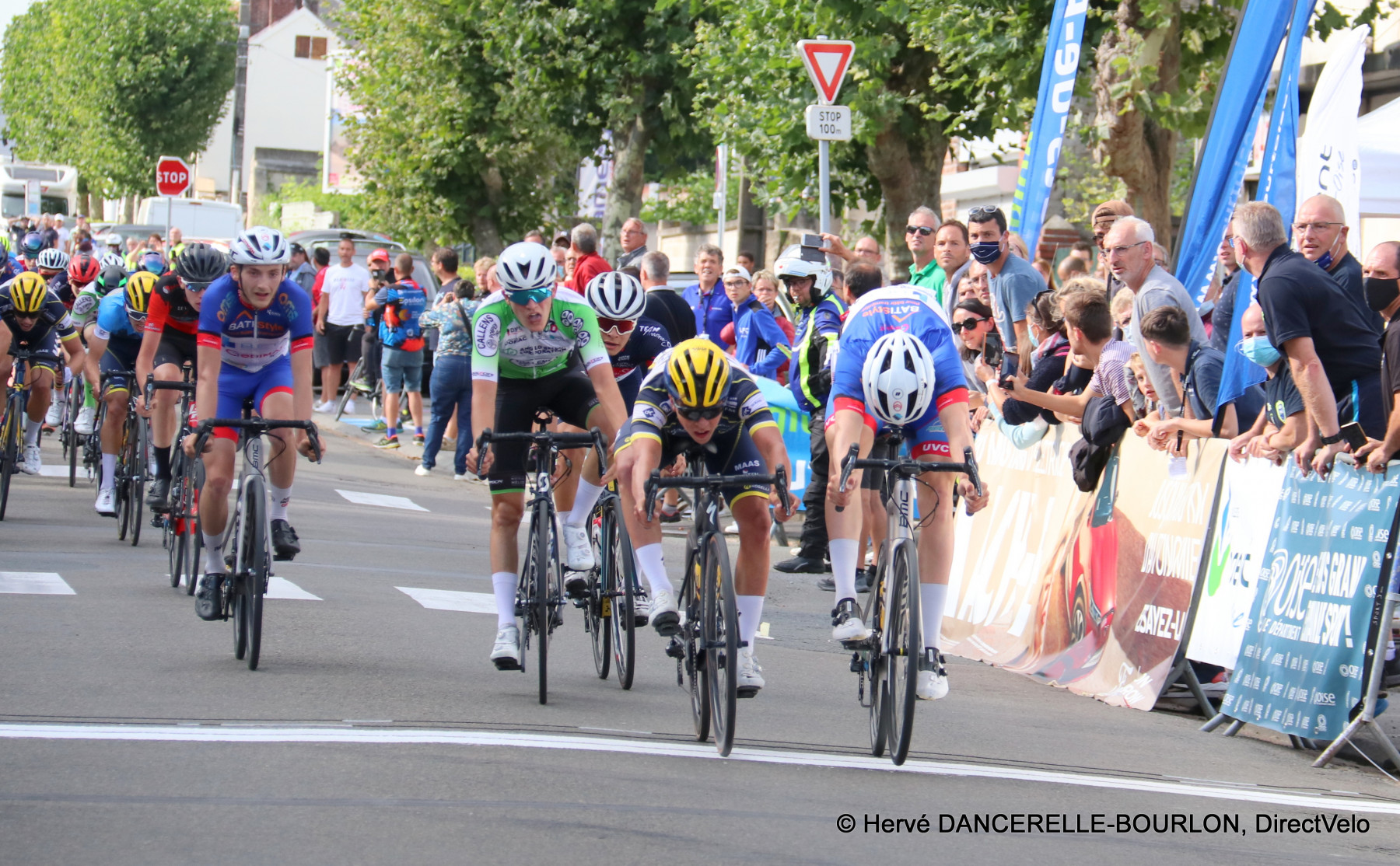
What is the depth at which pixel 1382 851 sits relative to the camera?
6082mm

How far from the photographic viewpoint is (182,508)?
428 inches

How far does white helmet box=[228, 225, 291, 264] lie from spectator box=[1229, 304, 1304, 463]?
4.73 m

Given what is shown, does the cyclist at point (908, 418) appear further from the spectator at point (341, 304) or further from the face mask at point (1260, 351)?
the spectator at point (341, 304)

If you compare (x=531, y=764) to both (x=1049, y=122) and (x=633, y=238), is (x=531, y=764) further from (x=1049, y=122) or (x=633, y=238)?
(x=633, y=238)

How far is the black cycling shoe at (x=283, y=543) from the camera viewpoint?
8.78 meters

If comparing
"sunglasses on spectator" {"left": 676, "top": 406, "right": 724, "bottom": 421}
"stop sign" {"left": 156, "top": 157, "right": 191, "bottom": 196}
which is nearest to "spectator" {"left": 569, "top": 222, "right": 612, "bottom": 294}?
"sunglasses on spectator" {"left": 676, "top": 406, "right": 724, "bottom": 421}

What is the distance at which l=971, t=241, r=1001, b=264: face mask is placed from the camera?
11406 mm

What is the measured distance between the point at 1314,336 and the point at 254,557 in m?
4.98

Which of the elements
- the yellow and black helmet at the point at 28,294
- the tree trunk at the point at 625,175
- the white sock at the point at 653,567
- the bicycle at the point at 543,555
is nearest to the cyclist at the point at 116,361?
the yellow and black helmet at the point at 28,294

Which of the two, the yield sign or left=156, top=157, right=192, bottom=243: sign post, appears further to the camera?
left=156, top=157, right=192, bottom=243: sign post

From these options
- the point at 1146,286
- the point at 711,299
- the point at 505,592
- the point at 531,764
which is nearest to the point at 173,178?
Result: the point at 711,299

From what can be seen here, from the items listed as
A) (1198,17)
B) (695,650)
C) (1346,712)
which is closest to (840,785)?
(695,650)

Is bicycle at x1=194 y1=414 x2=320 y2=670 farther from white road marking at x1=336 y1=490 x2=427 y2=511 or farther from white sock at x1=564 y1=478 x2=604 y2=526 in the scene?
white road marking at x1=336 y1=490 x2=427 y2=511

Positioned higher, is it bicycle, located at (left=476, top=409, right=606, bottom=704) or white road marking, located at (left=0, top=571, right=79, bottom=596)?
bicycle, located at (left=476, top=409, right=606, bottom=704)
